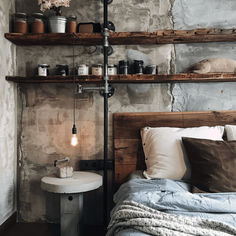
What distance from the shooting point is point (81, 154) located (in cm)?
266

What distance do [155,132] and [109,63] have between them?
785mm

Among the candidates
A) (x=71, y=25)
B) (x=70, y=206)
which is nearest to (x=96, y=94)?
(x=71, y=25)

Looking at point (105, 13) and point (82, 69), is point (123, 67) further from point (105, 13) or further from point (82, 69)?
point (105, 13)

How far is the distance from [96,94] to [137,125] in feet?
1.58

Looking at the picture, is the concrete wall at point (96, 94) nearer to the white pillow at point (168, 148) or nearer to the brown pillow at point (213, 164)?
the white pillow at point (168, 148)

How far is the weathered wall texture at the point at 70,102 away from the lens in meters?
2.62

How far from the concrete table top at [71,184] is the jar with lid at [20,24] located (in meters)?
1.31

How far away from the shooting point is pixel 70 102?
2662 mm

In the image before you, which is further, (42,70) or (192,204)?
(42,70)

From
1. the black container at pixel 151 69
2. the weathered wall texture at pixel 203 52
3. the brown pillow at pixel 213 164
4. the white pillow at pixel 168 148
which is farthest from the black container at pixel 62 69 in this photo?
the brown pillow at pixel 213 164

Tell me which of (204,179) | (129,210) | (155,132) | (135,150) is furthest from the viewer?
(135,150)

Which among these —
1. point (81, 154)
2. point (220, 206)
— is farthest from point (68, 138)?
point (220, 206)

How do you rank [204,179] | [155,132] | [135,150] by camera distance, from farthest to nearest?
[135,150] < [155,132] < [204,179]

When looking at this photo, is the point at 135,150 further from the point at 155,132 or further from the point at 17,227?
the point at 17,227
